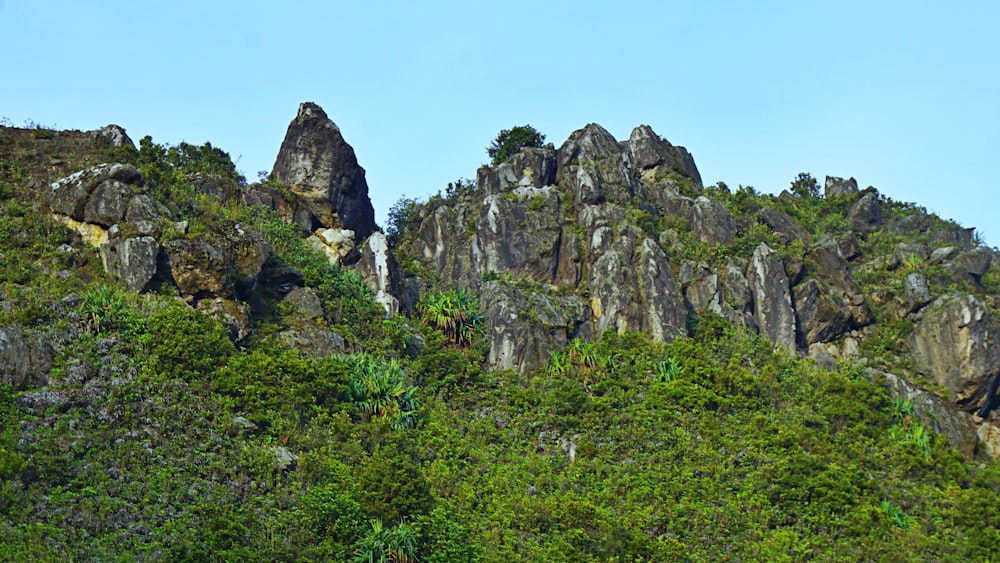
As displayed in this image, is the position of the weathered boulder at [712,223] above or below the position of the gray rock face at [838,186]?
below

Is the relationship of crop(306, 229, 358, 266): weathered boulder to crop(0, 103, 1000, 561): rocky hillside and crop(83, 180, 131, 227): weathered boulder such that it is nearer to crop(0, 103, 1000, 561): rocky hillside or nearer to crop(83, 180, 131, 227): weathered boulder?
crop(0, 103, 1000, 561): rocky hillside

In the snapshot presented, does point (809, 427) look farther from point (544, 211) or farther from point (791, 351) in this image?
point (544, 211)

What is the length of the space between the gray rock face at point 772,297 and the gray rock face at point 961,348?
738 centimetres

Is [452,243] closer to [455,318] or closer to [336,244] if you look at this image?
[336,244]

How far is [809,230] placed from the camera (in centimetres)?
7281

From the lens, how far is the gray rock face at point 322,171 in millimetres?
62812

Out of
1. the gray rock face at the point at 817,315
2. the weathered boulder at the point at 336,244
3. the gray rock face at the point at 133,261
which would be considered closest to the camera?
the gray rock face at the point at 133,261

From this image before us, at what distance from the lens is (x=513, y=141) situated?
73.6 metres

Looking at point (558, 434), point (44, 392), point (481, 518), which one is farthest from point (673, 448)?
point (44, 392)

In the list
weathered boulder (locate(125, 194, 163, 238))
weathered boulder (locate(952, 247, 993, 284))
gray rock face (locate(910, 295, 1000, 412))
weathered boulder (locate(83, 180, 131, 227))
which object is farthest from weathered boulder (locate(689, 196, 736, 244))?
weathered boulder (locate(83, 180, 131, 227))

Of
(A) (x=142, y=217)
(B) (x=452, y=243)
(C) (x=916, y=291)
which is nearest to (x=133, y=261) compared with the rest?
(A) (x=142, y=217)

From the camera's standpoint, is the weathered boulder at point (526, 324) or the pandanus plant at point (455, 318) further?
the pandanus plant at point (455, 318)

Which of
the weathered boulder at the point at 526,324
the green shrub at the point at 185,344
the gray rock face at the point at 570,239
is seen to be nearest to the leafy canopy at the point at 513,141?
the gray rock face at the point at 570,239

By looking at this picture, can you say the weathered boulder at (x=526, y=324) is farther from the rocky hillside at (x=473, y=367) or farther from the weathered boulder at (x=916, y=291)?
the weathered boulder at (x=916, y=291)
